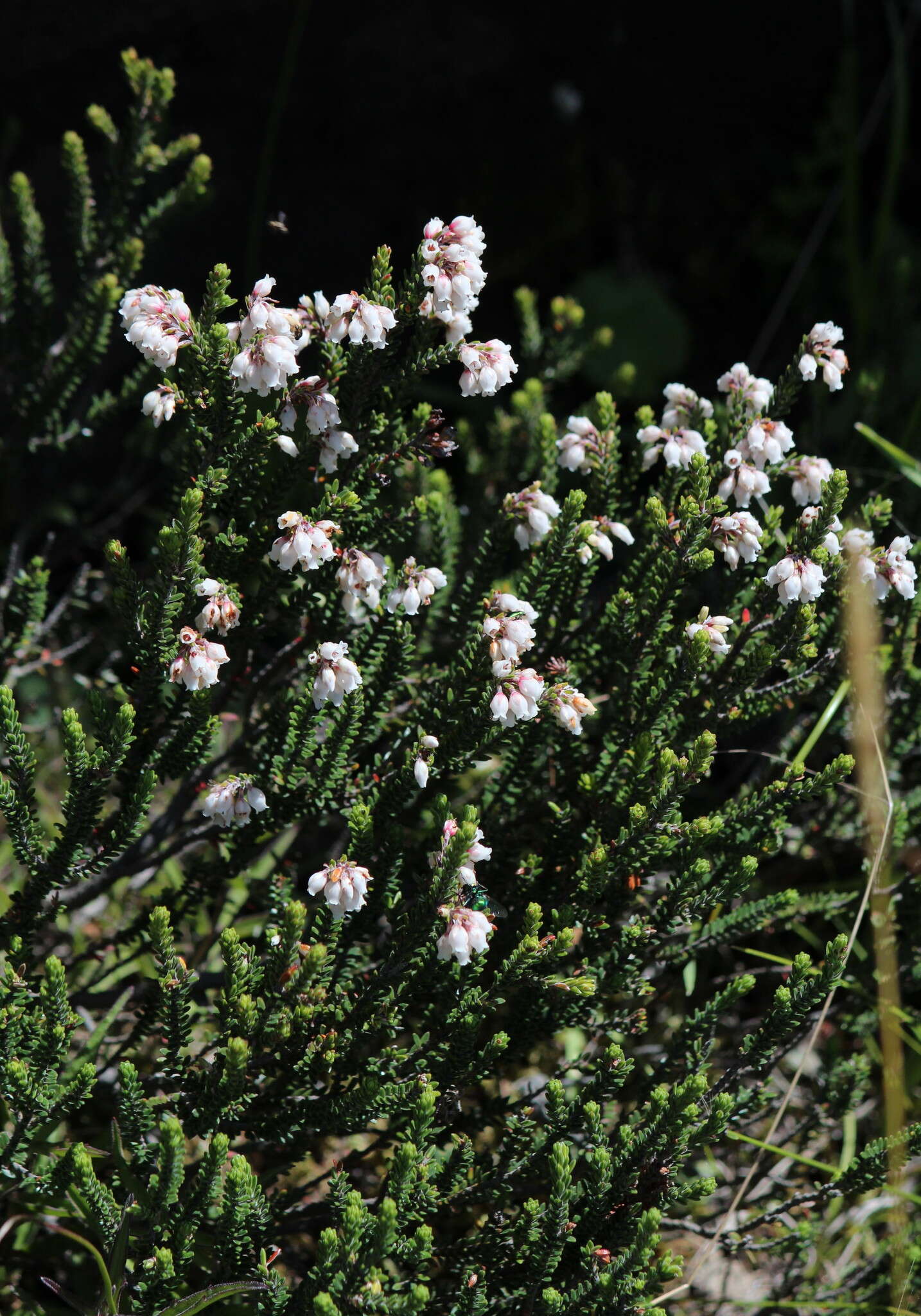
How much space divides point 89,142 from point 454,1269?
12.3 feet

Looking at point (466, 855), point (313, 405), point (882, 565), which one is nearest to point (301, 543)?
point (313, 405)

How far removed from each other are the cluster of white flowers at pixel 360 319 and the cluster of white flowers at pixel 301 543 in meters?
0.35

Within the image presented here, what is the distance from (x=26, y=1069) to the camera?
209 centimetres

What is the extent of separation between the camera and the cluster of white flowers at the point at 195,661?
6.68 feet

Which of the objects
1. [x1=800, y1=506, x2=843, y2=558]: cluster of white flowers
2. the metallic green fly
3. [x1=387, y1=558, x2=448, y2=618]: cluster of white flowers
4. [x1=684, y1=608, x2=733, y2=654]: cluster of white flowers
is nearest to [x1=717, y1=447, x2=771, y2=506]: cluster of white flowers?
[x1=800, y1=506, x2=843, y2=558]: cluster of white flowers

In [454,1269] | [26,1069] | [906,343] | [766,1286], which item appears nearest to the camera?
[26,1069]

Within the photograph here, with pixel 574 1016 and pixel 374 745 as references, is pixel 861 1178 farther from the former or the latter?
pixel 374 745

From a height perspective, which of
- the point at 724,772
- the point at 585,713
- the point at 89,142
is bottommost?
the point at 585,713

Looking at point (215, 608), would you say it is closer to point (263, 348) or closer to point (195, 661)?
point (195, 661)

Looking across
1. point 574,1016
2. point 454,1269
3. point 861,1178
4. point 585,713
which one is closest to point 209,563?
point 585,713

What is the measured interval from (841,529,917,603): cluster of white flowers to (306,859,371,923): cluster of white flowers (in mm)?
1148

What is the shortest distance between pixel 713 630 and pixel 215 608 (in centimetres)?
95

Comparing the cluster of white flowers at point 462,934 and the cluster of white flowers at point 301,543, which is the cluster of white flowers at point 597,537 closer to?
the cluster of white flowers at point 301,543

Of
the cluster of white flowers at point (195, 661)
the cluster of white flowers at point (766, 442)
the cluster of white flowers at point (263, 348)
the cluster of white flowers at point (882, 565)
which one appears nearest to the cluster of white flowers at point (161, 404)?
the cluster of white flowers at point (263, 348)
